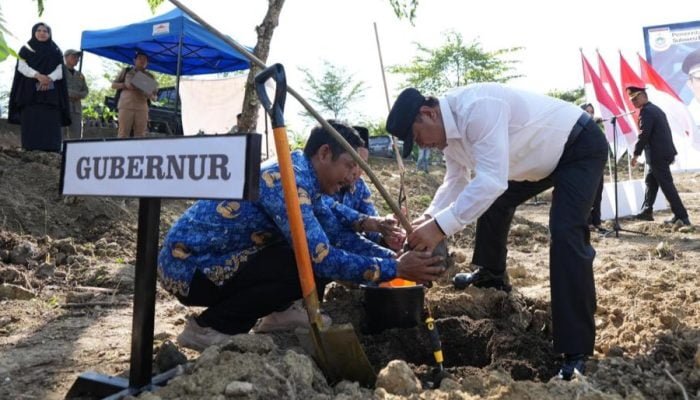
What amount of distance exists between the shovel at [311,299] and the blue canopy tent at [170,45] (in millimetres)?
6437

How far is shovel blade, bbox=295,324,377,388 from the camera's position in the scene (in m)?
2.24

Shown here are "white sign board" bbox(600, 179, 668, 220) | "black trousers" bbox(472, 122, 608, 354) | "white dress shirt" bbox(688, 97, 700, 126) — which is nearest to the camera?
"black trousers" bbox(472, 122, 608, 354)

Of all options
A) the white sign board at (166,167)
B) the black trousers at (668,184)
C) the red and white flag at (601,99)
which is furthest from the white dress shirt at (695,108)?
the white sign board at (166,167)

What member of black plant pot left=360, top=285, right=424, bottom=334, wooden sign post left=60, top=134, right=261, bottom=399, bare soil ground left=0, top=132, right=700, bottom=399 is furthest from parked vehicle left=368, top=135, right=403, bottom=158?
wooden sign post left=60, top=134, right=261, bottom=399

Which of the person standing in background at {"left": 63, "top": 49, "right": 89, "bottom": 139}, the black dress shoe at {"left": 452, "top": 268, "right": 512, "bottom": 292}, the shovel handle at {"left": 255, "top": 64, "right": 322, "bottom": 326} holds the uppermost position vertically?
the person standing in background at {"left": 63, "top": 49, "right": 89, "bottom": 139}

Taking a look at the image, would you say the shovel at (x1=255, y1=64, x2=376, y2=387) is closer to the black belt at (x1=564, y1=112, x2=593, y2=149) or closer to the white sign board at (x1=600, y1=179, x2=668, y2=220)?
the black belt at (x1=564, y1=112, x2=593, y2=149)

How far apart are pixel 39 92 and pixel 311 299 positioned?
19.3 ft

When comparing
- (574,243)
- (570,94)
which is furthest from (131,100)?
(570,94)

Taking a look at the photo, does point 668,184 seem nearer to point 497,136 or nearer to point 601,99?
point 601,99

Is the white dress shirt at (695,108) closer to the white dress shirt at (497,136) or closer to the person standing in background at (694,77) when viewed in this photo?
the person standing in background at (694,77)

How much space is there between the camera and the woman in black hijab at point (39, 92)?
670cm

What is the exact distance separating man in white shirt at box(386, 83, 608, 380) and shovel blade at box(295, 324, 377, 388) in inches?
24.9

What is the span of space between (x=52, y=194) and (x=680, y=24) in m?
12.0

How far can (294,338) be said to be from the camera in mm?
3100
